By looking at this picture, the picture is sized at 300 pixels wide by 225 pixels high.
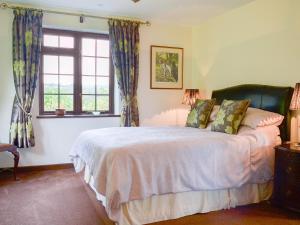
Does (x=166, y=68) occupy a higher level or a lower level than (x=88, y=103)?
higher

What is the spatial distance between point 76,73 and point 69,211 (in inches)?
99.1

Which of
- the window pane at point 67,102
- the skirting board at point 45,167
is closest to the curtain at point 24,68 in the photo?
the skirting board at point 45,167

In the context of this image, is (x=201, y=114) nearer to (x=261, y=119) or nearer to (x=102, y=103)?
(x=261, y=119)

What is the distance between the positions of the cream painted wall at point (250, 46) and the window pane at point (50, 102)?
2.50 m

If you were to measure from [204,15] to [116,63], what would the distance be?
5.38ft

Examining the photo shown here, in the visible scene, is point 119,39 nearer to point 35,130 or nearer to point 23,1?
point 23,1

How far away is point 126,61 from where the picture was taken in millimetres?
4770

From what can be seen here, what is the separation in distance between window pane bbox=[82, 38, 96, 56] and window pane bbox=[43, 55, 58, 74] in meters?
0.49

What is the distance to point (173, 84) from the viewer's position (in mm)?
5301

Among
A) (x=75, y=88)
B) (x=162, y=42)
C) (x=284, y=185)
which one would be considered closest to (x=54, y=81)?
(x=75, y=88)

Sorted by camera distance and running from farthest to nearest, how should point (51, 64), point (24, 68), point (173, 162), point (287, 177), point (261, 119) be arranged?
point (51, 64) < point (24, 68) < point (261, 119) < point (287, 177) < point (173, 162)

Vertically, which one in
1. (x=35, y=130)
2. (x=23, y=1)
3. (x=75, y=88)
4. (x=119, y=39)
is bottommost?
(x=35, y=130)

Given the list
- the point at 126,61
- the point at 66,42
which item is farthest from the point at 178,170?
the point at 66,42

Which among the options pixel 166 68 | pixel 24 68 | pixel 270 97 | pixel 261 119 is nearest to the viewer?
pixel 261 119
